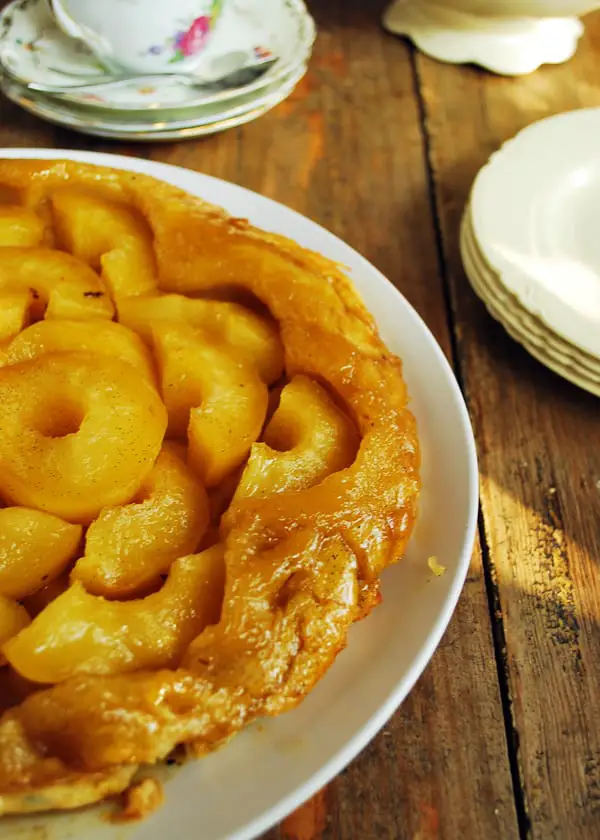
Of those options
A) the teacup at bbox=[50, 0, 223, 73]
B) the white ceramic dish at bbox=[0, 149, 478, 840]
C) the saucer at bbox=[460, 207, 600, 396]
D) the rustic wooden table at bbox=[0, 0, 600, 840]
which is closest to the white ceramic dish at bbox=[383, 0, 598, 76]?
the rustic wooden table at bbox=[0, 0, 600, 840]

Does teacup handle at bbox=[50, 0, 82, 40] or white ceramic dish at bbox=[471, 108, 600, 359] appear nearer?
white ceramic dish at bbox=[471, 108, 600, 359]

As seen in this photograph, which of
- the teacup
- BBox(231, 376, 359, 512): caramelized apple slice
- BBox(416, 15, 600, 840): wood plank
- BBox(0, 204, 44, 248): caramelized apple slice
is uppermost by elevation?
the teacup

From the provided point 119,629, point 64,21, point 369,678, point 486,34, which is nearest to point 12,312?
point 119,629

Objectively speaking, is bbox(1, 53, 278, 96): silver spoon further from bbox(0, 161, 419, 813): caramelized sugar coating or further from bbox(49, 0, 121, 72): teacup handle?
bbox(0, 161, 419, 813): caramelized sugar coating

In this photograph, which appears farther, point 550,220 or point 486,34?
point 486,34

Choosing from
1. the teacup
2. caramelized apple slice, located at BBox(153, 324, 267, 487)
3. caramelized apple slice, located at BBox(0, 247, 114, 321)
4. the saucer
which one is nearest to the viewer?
caramelized apple slice, located at BBox(153, 324, 267, 487)

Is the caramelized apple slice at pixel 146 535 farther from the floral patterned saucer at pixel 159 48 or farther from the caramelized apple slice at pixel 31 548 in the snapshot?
the floral patterned saucer at pixel 159 48

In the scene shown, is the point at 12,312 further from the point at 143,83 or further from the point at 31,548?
the point at 143,83

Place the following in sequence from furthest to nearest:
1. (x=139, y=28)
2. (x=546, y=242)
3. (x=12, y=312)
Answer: (x=139, y=28) → (x=546, y=242) → (x=12, y=312)
